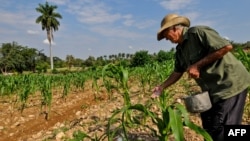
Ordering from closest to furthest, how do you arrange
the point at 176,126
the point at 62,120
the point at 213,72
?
the point at 176,126
the point at 213,72
the point at 62,120

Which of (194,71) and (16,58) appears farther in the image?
(16,58)

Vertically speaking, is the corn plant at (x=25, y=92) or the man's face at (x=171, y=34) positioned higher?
the man's face at (x=171, y=34)

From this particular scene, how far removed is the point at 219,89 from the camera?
8.29 ft

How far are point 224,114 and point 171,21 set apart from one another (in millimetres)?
876

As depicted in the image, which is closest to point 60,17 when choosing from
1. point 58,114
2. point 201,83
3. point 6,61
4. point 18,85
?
point 6,61

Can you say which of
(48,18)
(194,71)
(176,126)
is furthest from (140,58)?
(176,126)

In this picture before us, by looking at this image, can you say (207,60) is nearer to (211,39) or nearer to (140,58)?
(211,39)

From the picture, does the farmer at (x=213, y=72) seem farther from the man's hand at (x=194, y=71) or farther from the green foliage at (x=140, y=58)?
the green foliage at (x=140, y=58)

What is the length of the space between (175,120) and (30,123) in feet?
15.6

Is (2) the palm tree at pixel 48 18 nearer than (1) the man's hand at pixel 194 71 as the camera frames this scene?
No

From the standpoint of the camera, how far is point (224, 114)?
2535 mm

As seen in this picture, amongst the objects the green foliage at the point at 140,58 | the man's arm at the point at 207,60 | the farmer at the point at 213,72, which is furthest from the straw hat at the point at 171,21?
the green foliage at the point at 140,58

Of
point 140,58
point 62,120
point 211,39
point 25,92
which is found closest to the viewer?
point 211,39

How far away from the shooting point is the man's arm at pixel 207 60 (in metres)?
2.36
